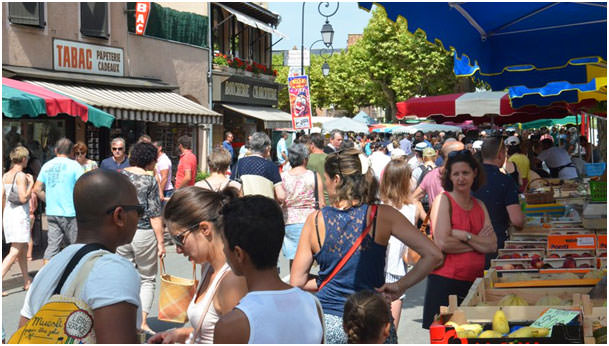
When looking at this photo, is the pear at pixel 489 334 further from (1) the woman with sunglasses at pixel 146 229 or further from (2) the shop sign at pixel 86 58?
(2) the shop sign at pixel 86 58

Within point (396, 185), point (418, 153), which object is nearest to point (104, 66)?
point (418, 153)

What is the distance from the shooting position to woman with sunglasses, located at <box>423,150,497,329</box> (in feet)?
17.7

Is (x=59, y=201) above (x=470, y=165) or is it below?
below

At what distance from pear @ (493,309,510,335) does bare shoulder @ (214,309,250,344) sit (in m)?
1.89

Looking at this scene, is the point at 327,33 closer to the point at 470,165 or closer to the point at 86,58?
the point at 86,58

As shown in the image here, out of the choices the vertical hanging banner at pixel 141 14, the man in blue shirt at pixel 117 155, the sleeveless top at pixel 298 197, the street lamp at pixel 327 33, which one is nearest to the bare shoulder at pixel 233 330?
the sleeveless top at pixel 298 197

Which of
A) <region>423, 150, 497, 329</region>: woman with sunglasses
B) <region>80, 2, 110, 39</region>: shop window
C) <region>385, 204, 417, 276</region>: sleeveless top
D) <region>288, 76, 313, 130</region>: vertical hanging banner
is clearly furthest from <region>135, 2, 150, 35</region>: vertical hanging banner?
<region>423, 150, 497, 329</region>: woman with sunglasses

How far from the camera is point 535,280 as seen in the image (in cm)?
518

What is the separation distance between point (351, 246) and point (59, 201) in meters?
5.63

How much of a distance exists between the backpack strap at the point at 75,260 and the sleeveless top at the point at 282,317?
550 mm

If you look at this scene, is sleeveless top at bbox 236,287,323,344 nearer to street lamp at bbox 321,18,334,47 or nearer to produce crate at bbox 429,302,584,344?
produce crate at bbox 429,302,584,344

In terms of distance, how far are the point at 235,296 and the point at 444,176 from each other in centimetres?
295

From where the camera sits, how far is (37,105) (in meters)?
13.0

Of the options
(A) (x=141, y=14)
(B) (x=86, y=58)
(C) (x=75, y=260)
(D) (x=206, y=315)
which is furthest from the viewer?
(A) (x=141, y=14)
